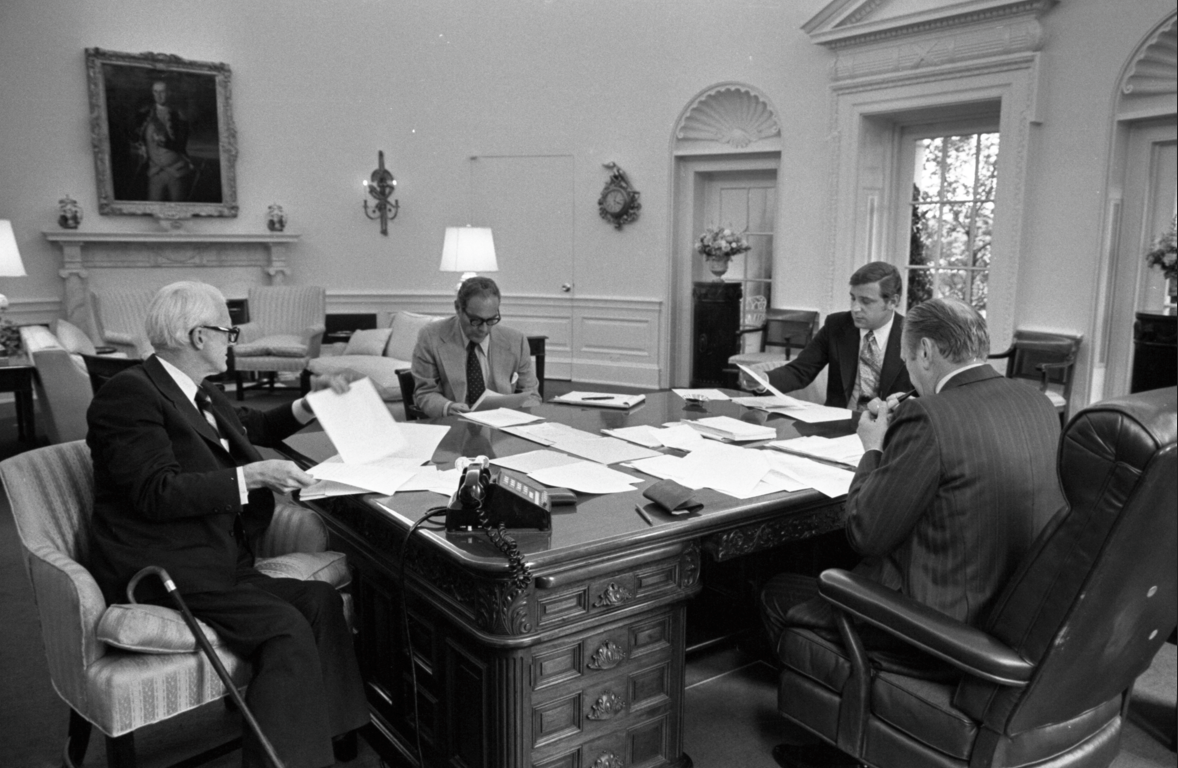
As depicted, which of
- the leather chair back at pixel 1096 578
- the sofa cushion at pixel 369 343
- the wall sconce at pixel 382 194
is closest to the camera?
the leather chair back at pixel 1096 578

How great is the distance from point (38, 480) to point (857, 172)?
5.89 meters

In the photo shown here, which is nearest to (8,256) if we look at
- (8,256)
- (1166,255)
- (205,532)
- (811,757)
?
(8,256)

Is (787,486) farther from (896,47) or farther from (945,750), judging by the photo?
(896,47)

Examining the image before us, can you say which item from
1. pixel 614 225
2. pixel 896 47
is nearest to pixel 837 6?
pixel 896 47

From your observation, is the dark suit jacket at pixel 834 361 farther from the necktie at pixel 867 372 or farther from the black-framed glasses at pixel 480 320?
the black-framed glasses at pixel 480 320

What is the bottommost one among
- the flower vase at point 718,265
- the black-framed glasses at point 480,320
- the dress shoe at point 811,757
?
the dress shoe at point 811,757

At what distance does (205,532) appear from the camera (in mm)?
2012

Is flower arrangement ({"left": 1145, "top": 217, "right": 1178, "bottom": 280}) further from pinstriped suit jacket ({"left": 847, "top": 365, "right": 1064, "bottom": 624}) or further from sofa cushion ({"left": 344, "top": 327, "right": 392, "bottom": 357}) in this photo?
sofa cushion ({"left": 344, "top": 327, "right": 392, "bottom": 357})

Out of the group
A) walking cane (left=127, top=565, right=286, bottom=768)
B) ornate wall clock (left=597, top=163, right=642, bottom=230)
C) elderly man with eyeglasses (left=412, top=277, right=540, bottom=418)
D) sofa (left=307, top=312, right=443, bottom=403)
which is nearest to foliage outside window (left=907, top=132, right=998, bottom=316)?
ornate wall clock (left=597, top=163, right=642, bottom=230)

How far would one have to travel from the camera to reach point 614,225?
808 centimetres

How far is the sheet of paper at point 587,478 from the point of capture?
2.11 m

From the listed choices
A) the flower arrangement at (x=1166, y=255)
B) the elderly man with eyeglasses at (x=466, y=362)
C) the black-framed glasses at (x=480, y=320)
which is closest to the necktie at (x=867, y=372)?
the elderly man with eyeglasses at (x=466, y=362)

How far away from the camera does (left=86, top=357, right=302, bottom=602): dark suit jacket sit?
75.5 inches

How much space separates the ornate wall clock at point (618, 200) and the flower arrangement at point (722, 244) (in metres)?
0.76
